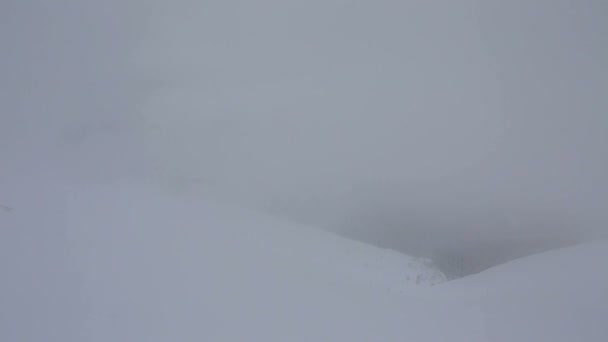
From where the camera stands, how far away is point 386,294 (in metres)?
7.30

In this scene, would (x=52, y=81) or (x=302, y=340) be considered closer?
(x=302, y=340)

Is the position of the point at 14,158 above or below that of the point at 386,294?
above

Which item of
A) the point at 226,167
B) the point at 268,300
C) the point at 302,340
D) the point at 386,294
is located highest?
the point at 226,167

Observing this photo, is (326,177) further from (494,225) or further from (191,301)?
(191,301)

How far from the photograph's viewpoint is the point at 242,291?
22.9 ft

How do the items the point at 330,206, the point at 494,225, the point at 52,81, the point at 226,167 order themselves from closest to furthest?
the point at 494,225 < the point at 330,206 < the point at 226,167 < the point at 52,81

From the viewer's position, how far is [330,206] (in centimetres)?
1611

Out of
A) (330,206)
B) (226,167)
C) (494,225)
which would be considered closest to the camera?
(494,225)

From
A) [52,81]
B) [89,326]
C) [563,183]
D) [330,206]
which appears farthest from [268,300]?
[52,81]

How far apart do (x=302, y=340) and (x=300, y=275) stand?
1760 mm

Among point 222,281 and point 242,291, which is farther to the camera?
point 222,281

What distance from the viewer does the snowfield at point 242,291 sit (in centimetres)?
607

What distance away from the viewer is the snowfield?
6070 mm

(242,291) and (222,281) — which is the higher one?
(222,281)
